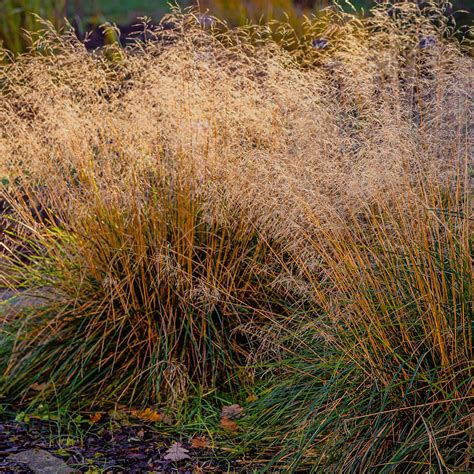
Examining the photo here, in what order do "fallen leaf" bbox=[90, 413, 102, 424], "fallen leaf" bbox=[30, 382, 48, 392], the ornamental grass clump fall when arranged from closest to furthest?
the ornamental grass clump < "fallen leaf" bbox=[90, 413, 102, 424] < "fallen leaf" bbox=[30, 382, 48, 392]

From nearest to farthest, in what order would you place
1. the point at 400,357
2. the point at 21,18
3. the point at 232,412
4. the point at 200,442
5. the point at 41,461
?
1. the point at 400,357
2. the point at 41,461
3. the point at 200,442
4. the point at 232,412
5. the point at 21,18

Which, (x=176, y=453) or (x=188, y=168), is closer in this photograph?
(x=176, y=453)

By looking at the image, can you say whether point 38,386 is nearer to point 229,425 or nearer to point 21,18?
point 229,425

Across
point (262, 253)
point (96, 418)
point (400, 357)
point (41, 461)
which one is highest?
point (400, 357)

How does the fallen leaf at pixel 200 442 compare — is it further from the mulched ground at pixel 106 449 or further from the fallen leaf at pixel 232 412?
the fallen leaf at pixel 232 412

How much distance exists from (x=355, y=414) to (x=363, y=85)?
1761 mm

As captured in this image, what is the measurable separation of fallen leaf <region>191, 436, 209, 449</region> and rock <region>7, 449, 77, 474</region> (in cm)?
58

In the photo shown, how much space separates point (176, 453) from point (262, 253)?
4.01ft

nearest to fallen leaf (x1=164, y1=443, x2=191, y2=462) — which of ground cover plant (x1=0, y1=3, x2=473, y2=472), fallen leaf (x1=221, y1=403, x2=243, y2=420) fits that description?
ground cover plant (x1=0, y1=3, x2=473, y2=472)

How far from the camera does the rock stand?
353 centimetres

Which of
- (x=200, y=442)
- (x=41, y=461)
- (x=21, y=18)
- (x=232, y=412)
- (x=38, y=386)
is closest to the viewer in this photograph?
(x=41, y=461)

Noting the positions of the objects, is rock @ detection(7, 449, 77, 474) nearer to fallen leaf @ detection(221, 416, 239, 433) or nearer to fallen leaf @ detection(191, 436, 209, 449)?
fallen leaf @ detection(191, 436, 209, 449)

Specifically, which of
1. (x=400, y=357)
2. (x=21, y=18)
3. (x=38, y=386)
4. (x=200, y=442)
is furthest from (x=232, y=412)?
(x=21, y=18)

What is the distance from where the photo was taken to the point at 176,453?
Answer: 3646 mm
